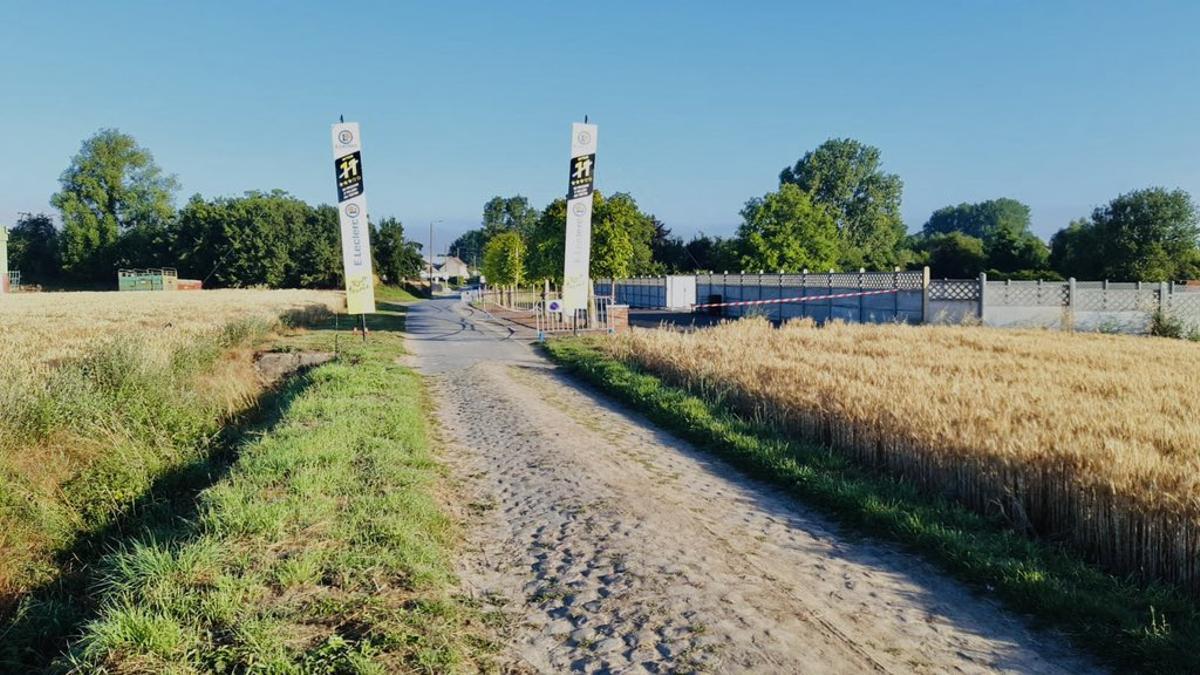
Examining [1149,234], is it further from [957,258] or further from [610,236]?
[610,236]

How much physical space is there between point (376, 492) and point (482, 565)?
1.63m

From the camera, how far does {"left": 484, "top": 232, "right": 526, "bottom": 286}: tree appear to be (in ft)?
172

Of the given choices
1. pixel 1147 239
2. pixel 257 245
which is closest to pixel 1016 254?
pixel 1147 239

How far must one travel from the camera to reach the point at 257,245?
77125 mm

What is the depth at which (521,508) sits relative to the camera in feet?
21.8

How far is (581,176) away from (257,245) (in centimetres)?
6644

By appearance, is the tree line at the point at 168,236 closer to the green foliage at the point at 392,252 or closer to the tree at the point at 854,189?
the green foliage at the point at 392,252

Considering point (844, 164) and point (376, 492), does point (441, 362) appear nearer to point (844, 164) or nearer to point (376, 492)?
point (376, 492)

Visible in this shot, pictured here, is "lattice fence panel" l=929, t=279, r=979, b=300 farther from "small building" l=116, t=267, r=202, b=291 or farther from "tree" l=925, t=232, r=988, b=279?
"small building" l=116, t=267, r=202, b=291

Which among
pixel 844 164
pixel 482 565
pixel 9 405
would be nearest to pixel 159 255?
pixel 844 164

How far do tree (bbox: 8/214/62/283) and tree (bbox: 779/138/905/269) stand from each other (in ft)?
289

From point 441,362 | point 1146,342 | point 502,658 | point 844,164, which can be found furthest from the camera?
point 844,164

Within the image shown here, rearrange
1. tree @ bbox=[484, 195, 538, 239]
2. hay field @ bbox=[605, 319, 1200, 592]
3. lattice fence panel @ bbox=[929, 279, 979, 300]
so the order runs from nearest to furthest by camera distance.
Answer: hay field @ bbox=[605, 319, 1200, 592]
lattice fence panel @ bbox=[929, 279, 979, 300]
tree @ bbox=[484, 195, 538, 239]

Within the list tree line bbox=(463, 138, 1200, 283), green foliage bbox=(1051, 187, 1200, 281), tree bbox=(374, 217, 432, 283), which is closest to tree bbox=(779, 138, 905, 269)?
tree line bbox=(463, 138, 1200, 283)
